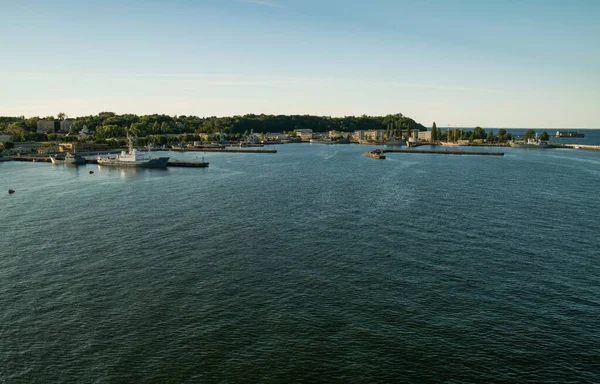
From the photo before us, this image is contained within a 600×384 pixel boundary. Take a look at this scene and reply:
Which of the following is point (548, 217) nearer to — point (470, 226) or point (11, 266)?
point (470, 226)

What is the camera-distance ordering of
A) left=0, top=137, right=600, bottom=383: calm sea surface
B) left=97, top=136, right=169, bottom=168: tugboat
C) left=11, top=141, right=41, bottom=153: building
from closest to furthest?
left=0, top=137, right=600, bottom=383: calm sea surface < left=97, top=136, right=169, bottom=168: tugboat < left=11, top=141, right=41, bottom=153: building

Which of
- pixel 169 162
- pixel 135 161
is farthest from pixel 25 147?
pixel 169 162

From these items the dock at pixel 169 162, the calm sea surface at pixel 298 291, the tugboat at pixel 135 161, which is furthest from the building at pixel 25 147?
the calm sea surface at pixel 298 291

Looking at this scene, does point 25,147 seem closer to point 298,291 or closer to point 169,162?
point 169,162

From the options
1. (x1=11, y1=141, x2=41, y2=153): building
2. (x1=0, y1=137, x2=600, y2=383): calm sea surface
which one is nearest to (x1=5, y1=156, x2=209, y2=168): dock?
(x1=11, y1=141, x2=41, y2=153): building

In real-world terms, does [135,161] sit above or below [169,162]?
above

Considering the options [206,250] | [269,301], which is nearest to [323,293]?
[269,301]

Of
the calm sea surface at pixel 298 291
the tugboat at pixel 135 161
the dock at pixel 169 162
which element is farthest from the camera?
the dock at pixel 169 162

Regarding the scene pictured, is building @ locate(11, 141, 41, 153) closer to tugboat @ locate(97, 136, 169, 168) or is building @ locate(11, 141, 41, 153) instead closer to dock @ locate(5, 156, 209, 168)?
dock @ locate(5, 156, 209, 168)

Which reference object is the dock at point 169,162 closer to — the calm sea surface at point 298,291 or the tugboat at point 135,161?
the tugboat at point 135,161
